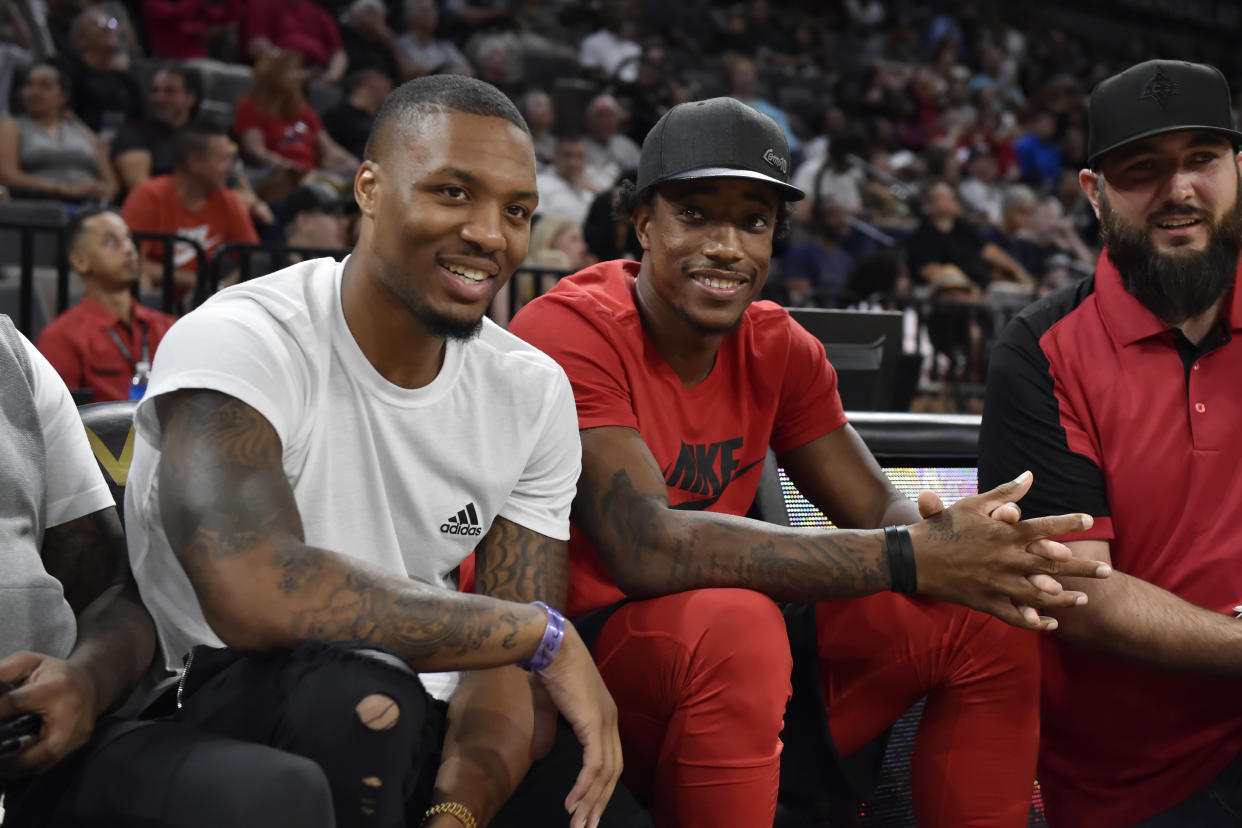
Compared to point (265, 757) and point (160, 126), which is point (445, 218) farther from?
point (160, 126)

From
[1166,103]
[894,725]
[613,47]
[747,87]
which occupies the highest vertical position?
[613,47]

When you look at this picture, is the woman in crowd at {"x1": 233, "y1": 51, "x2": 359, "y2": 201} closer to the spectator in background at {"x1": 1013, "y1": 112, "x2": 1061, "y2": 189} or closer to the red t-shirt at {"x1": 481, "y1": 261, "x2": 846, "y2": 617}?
the red t-shirt at {"x1": 481, "y1": 261, "x2": 846, "y2": 617}

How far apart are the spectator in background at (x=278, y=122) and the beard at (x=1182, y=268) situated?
6046 millimetres

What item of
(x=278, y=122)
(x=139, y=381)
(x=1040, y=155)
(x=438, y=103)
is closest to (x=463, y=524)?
(x=438, y=103)

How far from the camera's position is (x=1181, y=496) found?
232 centimetres

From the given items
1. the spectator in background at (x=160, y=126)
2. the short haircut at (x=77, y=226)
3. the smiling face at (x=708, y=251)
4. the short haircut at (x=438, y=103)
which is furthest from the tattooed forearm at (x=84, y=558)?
the spectator in background at (x=160, y=126)

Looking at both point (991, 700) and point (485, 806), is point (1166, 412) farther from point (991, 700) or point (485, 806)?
point (485, 806)

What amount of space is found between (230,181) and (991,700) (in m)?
5.94

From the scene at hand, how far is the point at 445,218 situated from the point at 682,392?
684 millimetres

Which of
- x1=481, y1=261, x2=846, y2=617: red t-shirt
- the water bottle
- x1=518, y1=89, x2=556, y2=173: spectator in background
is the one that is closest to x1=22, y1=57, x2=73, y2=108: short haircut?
the water bottle

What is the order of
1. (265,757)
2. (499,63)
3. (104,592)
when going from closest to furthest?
(265,757)
(104,592)
(499,63)

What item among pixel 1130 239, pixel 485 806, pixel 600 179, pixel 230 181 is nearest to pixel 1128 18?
pixel 600 179

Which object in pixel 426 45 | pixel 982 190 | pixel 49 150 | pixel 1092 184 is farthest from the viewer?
pixel 982 190

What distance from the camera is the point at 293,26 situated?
905 cm
